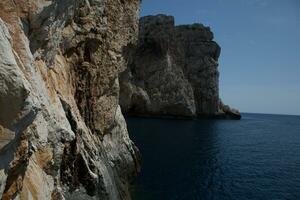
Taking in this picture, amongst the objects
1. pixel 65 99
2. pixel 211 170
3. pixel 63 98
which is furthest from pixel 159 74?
pixel 63 98

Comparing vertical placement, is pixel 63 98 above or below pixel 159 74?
below

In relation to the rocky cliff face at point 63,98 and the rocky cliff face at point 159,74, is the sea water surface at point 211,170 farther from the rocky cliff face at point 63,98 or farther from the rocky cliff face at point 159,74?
the rocky cliff face at point 159,74

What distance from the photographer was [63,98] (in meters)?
19.1

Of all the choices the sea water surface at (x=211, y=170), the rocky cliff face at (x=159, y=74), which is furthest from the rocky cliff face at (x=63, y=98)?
the rocky cliff face at (x=159, y=74)

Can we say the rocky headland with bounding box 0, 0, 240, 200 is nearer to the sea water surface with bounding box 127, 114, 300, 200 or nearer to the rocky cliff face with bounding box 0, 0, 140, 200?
the rocky cliff face with bounding box 0, 0, 140, 200

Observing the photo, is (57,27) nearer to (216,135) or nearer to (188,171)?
(188,171)

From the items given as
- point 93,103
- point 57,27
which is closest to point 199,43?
point 93,103

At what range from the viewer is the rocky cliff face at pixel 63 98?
8.98 metres

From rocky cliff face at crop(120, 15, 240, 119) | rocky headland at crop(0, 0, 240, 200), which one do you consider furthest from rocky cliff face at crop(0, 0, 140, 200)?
rocky cliff face at crop(120, 15, 240, 119)

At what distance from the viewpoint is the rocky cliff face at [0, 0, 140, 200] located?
8984 millimetres

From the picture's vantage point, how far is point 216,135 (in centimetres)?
7656

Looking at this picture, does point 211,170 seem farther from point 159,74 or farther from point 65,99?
point 159,74

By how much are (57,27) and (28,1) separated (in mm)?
3986

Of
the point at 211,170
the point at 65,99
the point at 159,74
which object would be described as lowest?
the point at 211,170
